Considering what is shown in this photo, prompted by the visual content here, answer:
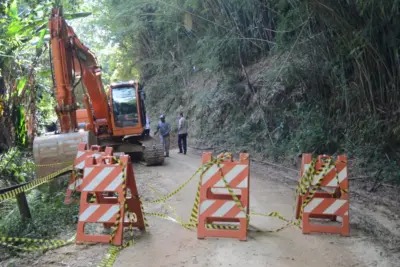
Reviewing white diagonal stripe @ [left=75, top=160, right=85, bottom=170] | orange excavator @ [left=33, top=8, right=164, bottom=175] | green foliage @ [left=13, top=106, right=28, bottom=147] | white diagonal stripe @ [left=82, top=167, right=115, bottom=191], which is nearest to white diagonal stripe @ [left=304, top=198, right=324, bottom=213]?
white diagonal stripe @ [left=82, top=167, right=115, bottom=191]

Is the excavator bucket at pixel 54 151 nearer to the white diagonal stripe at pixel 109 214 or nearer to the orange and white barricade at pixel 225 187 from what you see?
the white diagonal stripe at pixel 109 214

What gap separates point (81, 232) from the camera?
17.9 feet

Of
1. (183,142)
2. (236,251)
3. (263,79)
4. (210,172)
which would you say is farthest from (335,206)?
(183,142)

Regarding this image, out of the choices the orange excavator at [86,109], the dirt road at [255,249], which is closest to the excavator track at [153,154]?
the orange excavator at [86,109]

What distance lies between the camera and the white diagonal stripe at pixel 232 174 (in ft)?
18.6

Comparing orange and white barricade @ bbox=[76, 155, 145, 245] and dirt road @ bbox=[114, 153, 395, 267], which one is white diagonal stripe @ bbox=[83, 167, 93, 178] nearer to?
A: orange and white barricade @ bbox=[76, 155, 145, 245]

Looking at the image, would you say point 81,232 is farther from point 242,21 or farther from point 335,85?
point 242,21

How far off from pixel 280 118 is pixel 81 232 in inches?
370

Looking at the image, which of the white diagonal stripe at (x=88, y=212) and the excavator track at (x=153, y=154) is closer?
the white diagonal stripe at (x=88, y=212)

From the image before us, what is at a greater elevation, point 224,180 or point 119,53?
point 119,53

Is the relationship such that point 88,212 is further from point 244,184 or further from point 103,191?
point 244,184

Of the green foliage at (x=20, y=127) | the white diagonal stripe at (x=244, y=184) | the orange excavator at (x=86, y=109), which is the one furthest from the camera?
the green foliage at (x=20, y=127)

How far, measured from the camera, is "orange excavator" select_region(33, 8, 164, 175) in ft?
28.0

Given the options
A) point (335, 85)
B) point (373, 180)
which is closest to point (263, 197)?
point (373, 180)
